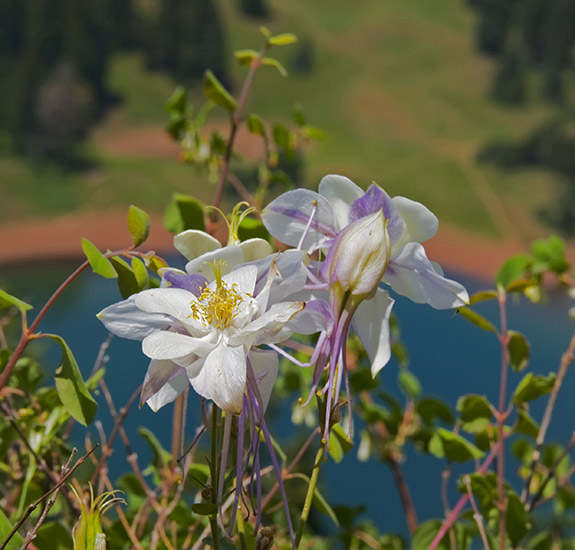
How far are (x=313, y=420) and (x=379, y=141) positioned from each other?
192 centimetres

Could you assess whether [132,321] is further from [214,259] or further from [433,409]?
[433,409]

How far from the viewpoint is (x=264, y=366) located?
0.69 ft

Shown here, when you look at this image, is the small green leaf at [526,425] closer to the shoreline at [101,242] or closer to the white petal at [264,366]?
the white petal at [264,366]

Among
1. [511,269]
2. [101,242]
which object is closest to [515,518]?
[511,269]

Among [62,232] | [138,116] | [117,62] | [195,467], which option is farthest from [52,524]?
[117,62]

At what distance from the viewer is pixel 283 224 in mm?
236

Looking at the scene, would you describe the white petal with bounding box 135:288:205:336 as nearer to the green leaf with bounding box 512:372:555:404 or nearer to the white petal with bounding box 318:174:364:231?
the white petal with bounding box 318:174:364:231

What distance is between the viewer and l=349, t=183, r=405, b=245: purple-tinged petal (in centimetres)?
21

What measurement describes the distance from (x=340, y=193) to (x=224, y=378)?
80 millimetres

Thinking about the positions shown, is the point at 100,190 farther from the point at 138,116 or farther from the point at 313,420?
the point at 313,420

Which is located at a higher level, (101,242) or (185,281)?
(185,281)

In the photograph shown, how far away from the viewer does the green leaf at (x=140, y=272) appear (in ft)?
0.91

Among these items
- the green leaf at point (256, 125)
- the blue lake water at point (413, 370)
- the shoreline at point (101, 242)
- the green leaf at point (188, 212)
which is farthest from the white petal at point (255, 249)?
the shoreline at point (101, 242)

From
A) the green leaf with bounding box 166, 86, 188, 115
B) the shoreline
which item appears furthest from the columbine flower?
the shoreline
